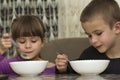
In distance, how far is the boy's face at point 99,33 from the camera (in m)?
1.32

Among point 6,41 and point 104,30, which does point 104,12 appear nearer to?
point 104,30

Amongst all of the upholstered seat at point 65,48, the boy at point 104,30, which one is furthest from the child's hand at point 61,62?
the upholstered seat at point 65,48

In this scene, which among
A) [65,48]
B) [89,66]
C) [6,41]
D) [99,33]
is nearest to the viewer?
[89,66]

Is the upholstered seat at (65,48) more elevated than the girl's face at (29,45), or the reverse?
the girl's face at (29,45)

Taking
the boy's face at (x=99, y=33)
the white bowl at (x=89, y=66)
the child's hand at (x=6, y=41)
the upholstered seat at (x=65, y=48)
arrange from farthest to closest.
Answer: the upholstered seat at (x=65, y=48) → the boy's face at (x=99, y=33) → the child's hand at (x=6, y=41) → the white bowl at (x=89, y=66)

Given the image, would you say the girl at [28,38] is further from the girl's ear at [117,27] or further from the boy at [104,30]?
the girl's ear at [117,27]

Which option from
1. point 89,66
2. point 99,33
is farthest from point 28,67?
point 99,33

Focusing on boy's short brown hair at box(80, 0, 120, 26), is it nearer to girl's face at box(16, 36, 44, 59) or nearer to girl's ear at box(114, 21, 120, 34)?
girl's ear at box(114, 21, 120, 34)

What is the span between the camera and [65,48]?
1.81m

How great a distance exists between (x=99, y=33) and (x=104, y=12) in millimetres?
145

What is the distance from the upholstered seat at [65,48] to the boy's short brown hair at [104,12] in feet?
1.28

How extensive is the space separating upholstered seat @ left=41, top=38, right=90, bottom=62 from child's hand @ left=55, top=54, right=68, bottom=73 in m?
0.52

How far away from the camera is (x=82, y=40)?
1817 millimetres

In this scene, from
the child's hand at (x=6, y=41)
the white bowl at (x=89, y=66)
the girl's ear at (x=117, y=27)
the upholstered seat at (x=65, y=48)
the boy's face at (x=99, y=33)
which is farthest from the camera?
the upholstered seat at (x=65, y=48)
